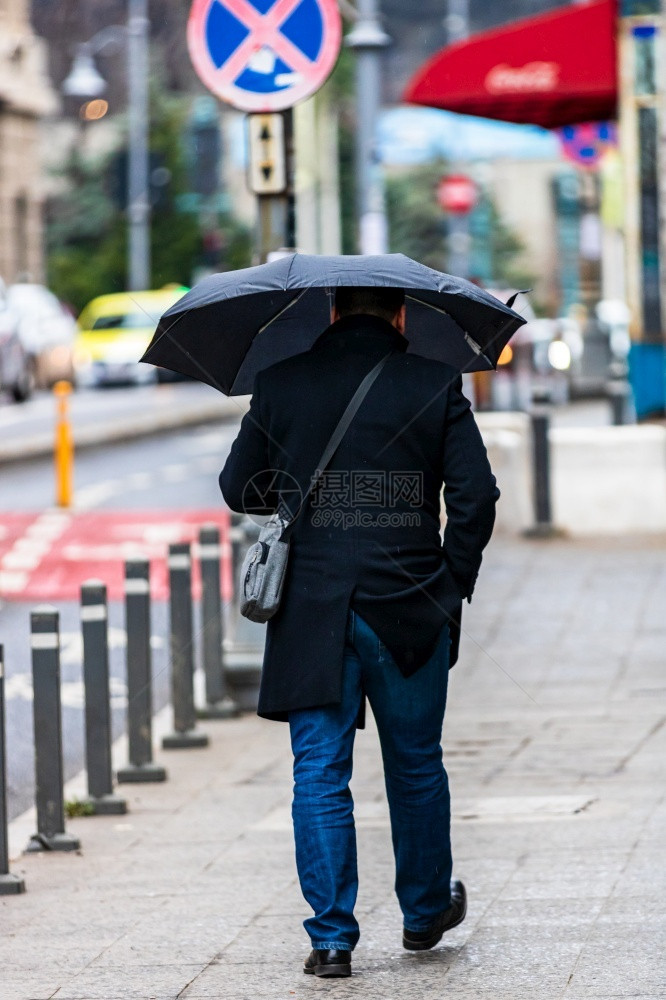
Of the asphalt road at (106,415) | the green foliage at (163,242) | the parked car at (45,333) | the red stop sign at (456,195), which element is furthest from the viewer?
the green foliage at (163,242)

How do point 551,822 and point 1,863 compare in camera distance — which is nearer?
point 1,863

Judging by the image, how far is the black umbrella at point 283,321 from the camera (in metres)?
5.23

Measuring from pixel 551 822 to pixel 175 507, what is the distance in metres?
11.6

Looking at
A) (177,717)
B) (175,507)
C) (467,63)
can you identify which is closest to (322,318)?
(177,717)

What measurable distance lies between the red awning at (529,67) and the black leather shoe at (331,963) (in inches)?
418

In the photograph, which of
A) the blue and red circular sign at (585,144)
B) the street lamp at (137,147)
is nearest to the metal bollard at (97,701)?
the blue and red circular sign at (585,144)

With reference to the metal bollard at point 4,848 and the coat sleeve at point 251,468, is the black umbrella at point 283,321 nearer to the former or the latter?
the coat sleeve at point 251,468

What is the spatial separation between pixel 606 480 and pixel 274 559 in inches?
375

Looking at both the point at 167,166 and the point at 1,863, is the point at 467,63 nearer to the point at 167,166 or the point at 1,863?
the point at 1,863

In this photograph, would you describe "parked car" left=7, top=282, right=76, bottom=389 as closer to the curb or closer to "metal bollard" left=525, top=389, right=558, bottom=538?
the curb

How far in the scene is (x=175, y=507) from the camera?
18.2m

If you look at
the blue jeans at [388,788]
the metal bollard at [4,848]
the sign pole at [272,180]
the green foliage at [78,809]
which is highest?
the sign pole at [272,180]

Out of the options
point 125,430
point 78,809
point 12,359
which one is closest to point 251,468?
point 78,809

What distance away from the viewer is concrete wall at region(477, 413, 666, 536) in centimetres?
1420
